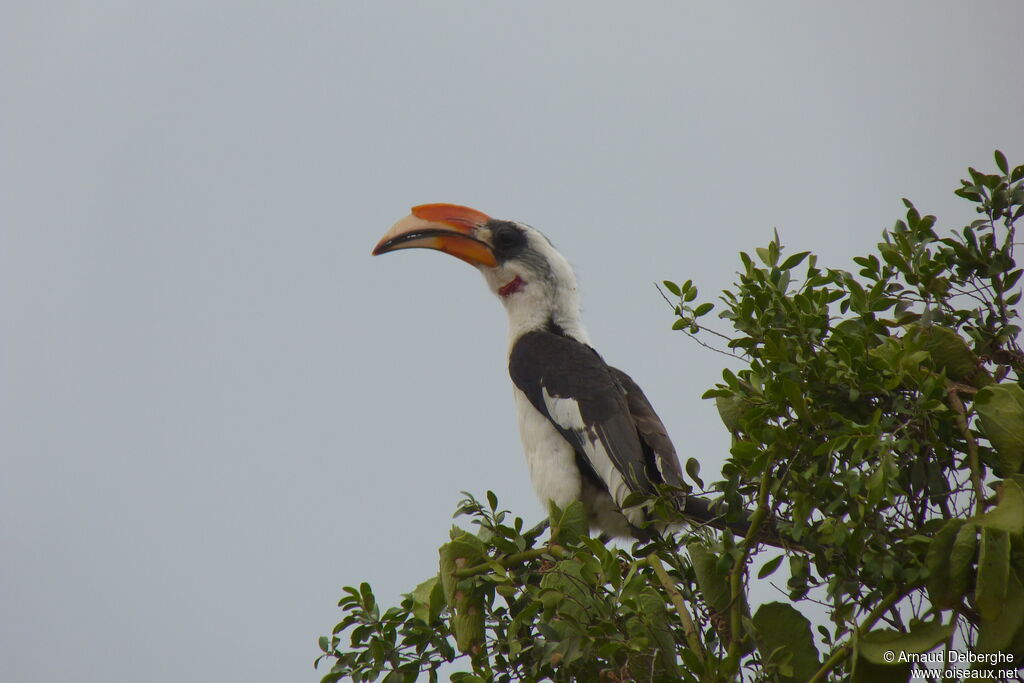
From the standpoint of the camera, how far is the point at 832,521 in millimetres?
1804

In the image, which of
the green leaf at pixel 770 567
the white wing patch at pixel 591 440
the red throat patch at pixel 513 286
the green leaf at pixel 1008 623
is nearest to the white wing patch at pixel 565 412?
the white wing patch at pixel 591 440

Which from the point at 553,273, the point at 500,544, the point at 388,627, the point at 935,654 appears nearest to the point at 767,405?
the point at 935,654

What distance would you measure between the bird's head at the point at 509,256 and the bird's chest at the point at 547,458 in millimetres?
488

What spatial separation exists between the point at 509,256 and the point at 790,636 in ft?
9.27

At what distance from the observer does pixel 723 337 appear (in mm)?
2213

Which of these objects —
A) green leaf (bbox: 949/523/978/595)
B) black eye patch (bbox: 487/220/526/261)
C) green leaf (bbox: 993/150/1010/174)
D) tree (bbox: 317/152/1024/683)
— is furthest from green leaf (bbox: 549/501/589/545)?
black eye patch (bbox: 487/220/526/261)

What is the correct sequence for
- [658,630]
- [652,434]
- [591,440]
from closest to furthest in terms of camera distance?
[658,630], [591,440], [652,434]

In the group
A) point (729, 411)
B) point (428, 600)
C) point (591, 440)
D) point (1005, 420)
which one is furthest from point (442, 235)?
point (1005, 420)

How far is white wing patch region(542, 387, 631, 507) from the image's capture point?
3453mm

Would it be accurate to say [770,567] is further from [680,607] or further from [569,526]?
[569,526]

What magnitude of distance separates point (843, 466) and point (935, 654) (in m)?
0.36

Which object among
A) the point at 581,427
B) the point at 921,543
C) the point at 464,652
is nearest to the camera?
the point at 921,543

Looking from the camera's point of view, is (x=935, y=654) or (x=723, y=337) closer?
(x=935, y=654)

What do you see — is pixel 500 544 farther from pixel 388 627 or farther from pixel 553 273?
pixel 553 273
